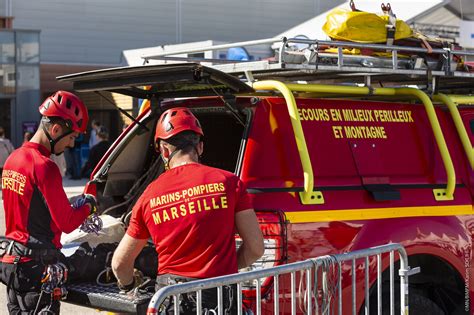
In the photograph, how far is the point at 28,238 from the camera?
16.0 feet

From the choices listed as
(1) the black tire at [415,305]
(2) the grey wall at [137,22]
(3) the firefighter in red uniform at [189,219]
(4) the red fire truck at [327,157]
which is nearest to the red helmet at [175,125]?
(3) the firefighter in red uniform at [189,219]

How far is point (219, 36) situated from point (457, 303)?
31286mm

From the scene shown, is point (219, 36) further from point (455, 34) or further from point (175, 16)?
point (455, 34)

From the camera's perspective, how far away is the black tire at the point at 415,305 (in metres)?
5.42

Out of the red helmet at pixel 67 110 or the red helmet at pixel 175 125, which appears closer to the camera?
the red helmet at pixel 175 125

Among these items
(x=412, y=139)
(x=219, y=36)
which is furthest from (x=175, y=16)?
(x=412, y=139)

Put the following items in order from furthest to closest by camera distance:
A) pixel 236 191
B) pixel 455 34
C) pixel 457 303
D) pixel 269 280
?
pixel 455 34, pixel 457 303, pixel 269 280, pixel 236 191

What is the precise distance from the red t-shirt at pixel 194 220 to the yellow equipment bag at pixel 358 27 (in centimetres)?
229

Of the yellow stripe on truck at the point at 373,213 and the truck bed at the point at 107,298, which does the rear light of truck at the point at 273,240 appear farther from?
the truck bed at the point at 107,298

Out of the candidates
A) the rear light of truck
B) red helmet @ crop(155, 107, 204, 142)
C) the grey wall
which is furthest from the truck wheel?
the grey wall

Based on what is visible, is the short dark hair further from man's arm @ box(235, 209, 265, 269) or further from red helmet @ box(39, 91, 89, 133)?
red helmet @ box(39, 91, 89, 133)

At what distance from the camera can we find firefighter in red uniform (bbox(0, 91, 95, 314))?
190 inches

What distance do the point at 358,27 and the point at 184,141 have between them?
7.59 feet

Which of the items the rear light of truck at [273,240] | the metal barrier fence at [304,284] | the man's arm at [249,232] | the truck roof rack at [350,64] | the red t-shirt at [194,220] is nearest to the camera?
the metal barrier fence at [304,284]
